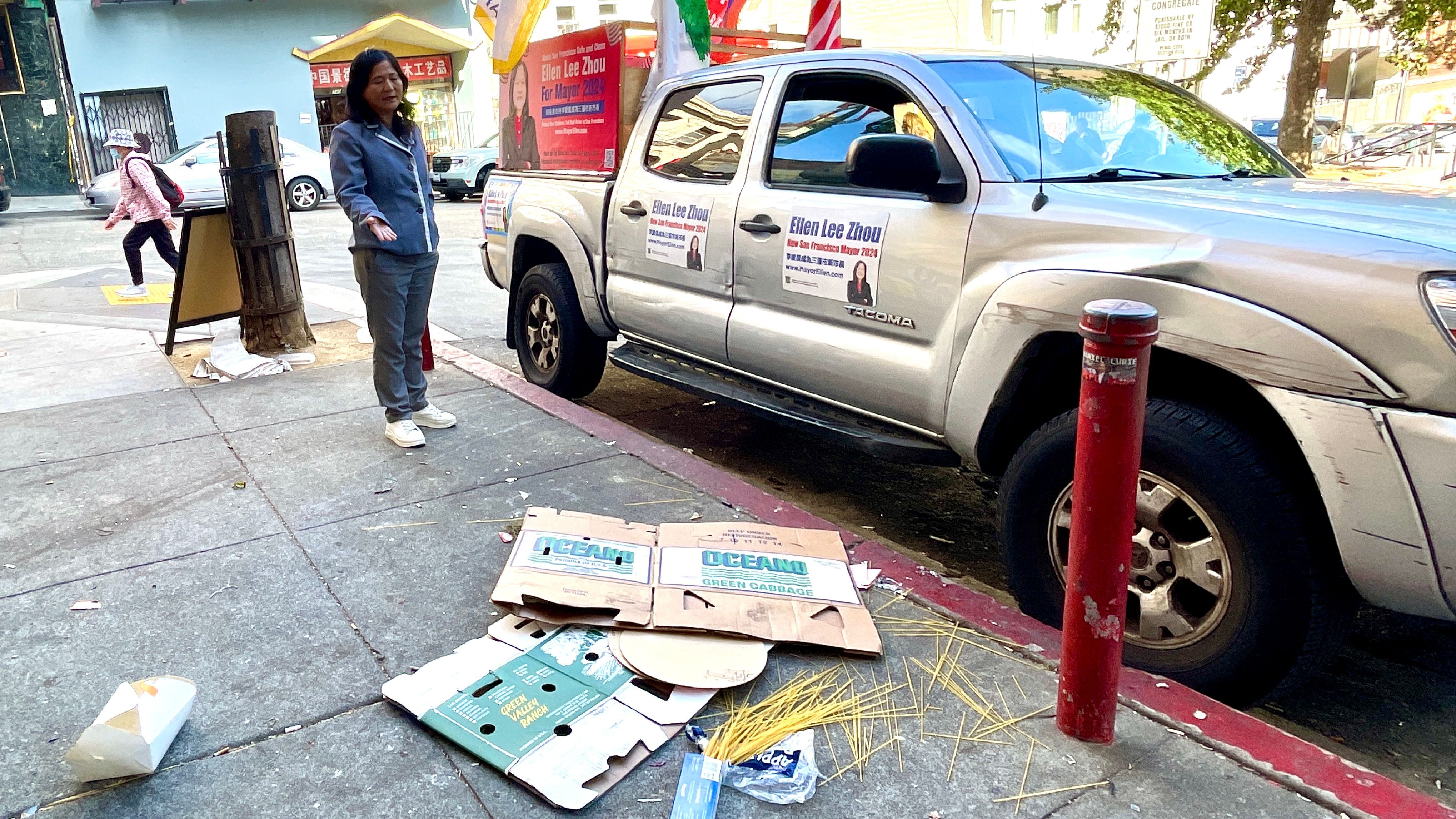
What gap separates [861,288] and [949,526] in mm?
1327

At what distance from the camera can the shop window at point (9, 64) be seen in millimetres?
23859

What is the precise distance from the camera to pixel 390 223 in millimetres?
4703

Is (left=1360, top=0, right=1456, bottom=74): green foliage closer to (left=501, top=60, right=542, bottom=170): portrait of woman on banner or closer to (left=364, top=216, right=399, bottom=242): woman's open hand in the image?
(left=501, top=60, right=542, bottom=170): portrait of woman on banner

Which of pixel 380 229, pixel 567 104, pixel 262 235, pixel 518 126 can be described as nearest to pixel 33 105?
pixel 262 235

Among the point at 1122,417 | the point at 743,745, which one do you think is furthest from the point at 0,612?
the point at 1122,417

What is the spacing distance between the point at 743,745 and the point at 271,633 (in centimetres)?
157

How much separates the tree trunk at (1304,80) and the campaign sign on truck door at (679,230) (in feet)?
30.8

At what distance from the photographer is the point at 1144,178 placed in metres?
3.46

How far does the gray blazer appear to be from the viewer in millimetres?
4539

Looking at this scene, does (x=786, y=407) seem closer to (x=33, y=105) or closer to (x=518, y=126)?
(x=518, y=126)

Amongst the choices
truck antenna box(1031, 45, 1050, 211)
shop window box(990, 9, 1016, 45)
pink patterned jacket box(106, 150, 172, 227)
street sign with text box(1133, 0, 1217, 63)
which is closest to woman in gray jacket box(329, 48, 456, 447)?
truck antenna box(1031, 45, 1050, 211)

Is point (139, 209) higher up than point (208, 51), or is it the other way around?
point (208, 51)

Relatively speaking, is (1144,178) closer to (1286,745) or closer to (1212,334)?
(1212,334)

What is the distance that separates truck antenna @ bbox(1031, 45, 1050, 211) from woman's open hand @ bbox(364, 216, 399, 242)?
111 inches
